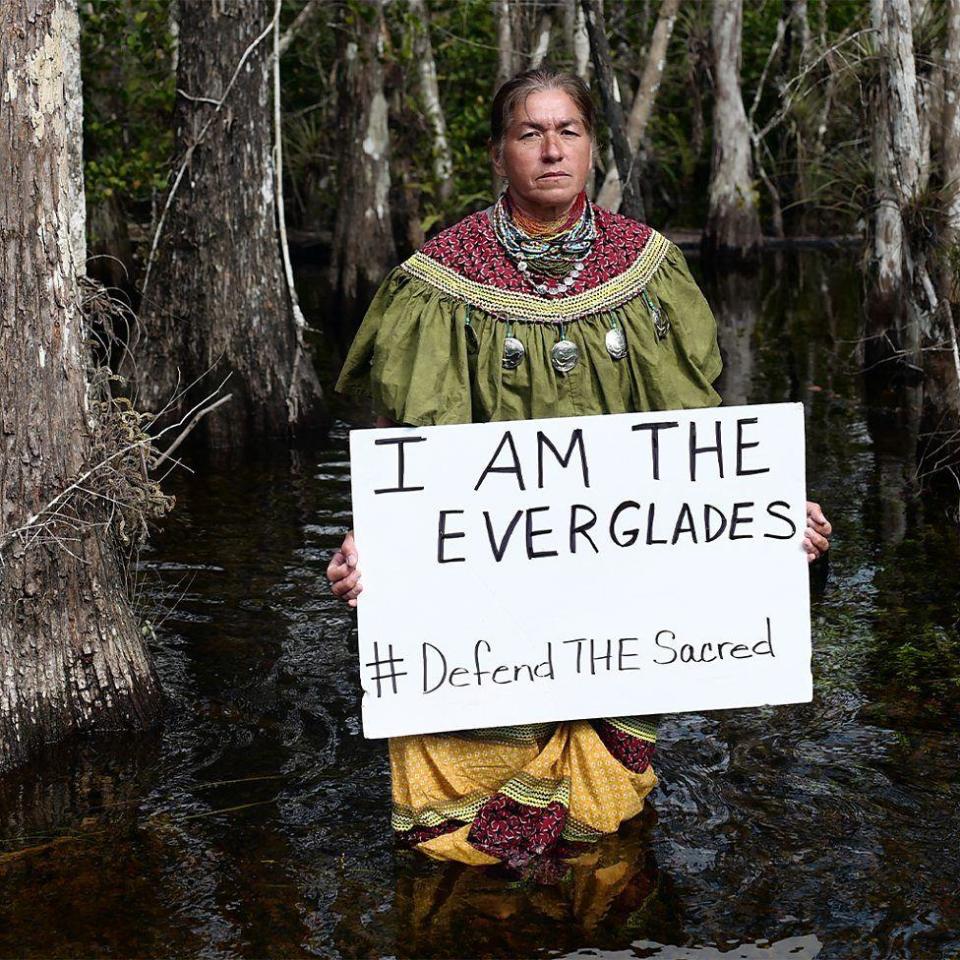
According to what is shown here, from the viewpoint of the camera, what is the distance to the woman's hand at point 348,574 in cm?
374

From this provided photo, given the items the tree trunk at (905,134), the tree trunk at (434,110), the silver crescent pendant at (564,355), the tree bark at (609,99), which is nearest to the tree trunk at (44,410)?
the silver crescent pendant at (564,355)

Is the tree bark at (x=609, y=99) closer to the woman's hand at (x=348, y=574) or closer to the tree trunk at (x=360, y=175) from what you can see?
the tree trunk at (x=360, y=175)

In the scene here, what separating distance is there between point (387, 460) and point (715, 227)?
1976 centimetres

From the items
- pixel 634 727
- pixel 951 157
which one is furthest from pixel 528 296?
pixel 951 157

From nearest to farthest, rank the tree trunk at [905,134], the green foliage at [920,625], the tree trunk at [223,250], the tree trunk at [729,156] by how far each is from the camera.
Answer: the green foliage at [920,625] < the tree trunk at [905,134] < the tree trunk at [223,250] < the tree trunk at [729,156]

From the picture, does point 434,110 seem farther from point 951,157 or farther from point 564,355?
point 564,355

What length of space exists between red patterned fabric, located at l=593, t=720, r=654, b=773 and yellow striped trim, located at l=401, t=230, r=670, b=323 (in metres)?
1.08

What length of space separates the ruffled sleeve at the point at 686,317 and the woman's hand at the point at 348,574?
38.7 inches

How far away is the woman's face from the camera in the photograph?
12.2ft

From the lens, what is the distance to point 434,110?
20281mm

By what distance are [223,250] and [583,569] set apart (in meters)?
6.32

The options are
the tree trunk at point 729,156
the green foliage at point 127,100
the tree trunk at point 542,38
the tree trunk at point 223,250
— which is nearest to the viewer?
the tree trunk at point 223,250

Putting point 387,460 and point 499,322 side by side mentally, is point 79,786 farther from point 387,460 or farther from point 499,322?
point 499,322

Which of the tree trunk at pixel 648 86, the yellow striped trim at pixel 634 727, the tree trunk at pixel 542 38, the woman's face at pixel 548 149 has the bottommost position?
the yellow striped trim at pixel 634 727
